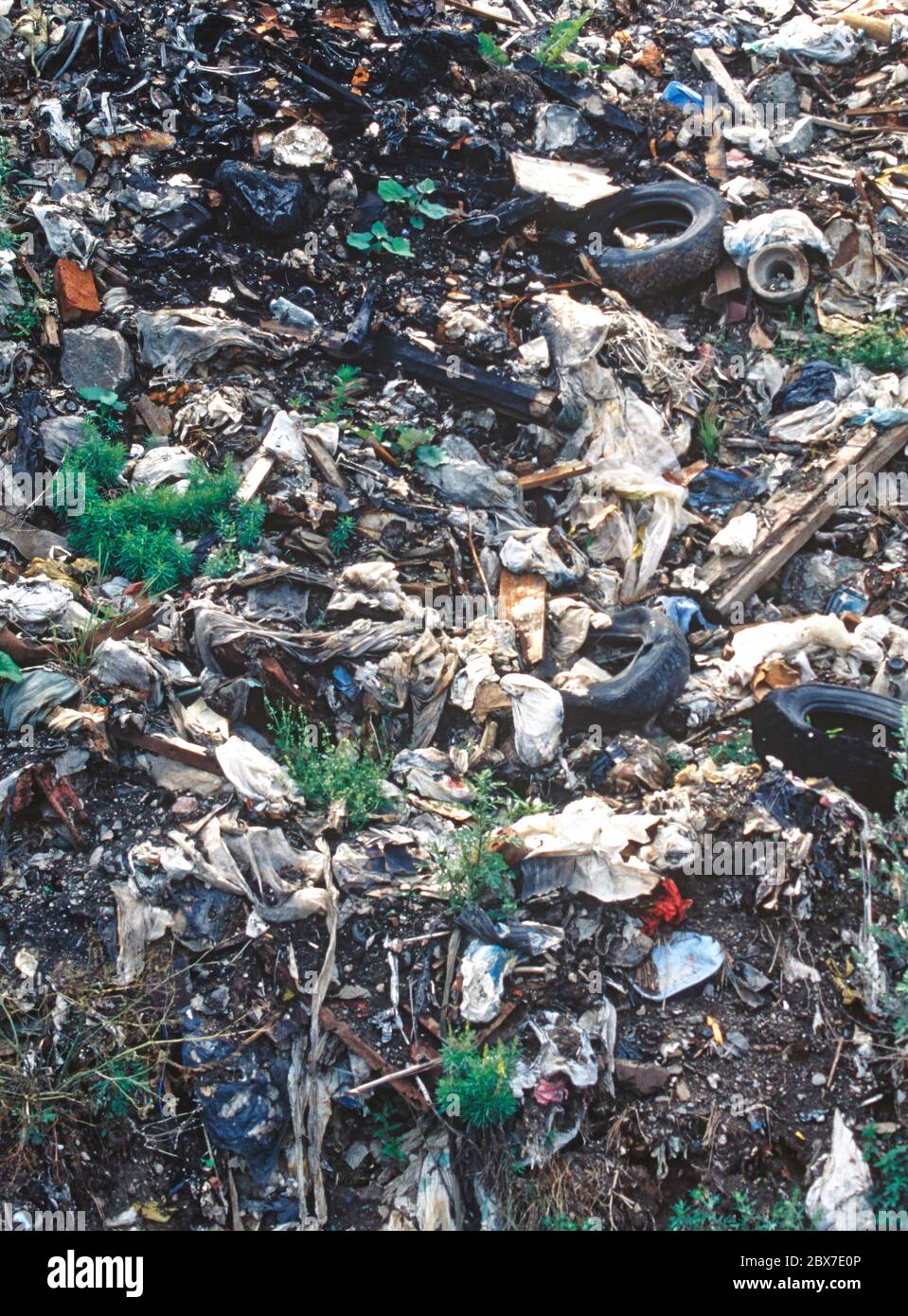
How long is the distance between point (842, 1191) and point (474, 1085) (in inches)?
48.8

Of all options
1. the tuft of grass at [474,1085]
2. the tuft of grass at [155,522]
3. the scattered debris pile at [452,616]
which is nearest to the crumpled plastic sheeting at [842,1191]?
the scattered debris pile at [452,616]

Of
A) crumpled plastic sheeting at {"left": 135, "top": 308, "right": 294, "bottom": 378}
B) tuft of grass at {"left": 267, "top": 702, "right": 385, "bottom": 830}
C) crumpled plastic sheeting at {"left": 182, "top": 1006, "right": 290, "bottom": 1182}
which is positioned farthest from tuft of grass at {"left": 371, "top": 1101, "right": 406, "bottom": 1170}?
crumpled plastic sheeting at {"left": 135, "top": 308, "right": 294, "bottom": 378}

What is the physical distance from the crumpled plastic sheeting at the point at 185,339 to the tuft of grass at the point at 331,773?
2.31 m

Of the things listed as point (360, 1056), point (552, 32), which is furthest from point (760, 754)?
point (552, 32)

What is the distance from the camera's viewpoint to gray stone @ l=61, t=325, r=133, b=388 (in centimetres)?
588

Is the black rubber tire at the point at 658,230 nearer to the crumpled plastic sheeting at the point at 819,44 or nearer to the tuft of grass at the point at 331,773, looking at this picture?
the crumpled plastic sheeting at the point at 819,44

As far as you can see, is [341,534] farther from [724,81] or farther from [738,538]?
[724,81]

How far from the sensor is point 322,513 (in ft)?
17.7

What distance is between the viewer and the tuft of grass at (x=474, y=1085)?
3.72 metres

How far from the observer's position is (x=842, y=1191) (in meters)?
3.64

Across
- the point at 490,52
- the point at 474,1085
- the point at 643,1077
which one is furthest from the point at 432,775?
the point at 490,52

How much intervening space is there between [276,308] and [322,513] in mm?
1605
